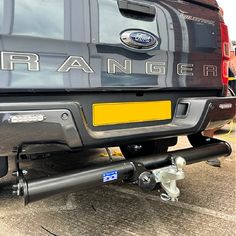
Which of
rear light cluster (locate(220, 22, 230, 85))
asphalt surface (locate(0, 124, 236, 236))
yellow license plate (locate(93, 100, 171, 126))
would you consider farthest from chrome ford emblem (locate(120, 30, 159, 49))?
asphalt surface (locate(0, 124, 236, 236))

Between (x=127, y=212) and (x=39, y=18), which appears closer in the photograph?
(x=39, y=18)

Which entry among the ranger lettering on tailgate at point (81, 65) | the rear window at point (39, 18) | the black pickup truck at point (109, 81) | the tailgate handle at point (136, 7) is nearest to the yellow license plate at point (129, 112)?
the black pickup truck at point (109, 81)

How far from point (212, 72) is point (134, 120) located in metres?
0.86

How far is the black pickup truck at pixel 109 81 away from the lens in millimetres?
1631

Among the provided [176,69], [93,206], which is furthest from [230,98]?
[93,206]

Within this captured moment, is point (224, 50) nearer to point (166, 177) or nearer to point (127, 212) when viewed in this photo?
point (166, 177)

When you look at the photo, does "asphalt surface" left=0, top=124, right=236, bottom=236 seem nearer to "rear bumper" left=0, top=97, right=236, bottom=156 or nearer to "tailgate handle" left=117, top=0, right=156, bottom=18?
"rear bumper" left=0, top=97, right=236, bottom=156

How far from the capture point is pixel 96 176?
6.08 ft

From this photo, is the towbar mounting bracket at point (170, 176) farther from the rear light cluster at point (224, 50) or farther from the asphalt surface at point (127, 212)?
the rear light cluster at point (224, 50)

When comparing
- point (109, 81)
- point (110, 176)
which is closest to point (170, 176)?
point (110, 176)

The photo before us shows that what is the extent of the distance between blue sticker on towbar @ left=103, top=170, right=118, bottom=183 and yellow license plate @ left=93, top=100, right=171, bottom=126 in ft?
0.97

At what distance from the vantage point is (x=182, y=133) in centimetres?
218

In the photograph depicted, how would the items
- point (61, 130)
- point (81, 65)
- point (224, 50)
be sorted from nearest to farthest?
point (61, 130) → point (81, 65) → point (224, 50)

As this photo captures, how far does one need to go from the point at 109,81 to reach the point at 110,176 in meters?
0.57
